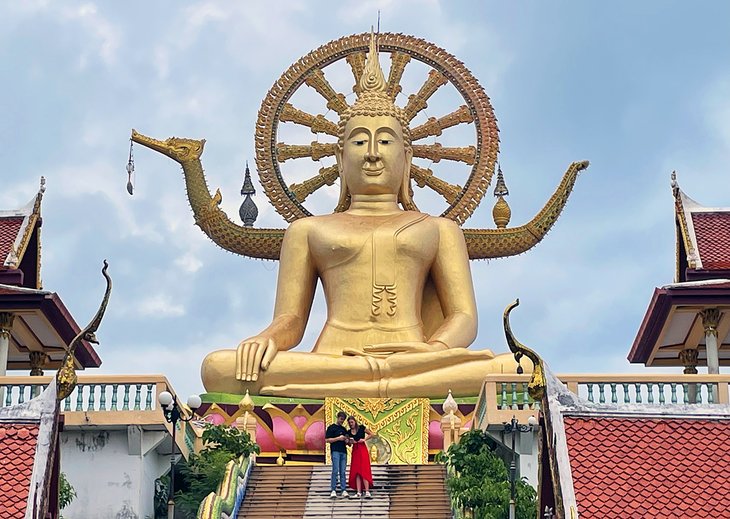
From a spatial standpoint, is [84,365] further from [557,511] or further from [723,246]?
[557,511]

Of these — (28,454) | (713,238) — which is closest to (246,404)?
(713,238)

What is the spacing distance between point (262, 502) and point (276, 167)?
936cm

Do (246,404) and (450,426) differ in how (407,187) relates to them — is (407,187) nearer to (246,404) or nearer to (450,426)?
(246,404)

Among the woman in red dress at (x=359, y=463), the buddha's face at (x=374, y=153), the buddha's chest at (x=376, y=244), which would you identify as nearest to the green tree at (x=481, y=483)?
the woman in red dress at (x=359, y=463)

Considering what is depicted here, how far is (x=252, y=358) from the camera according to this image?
25750 mm

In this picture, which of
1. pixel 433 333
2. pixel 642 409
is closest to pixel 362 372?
pixel 433 333

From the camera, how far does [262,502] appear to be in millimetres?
21125

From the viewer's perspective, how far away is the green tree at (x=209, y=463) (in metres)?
20.9

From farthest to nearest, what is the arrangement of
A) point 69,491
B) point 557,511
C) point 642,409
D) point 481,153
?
point 481,153
point 69,491
point 642,409
point 557,511

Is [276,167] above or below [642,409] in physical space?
above

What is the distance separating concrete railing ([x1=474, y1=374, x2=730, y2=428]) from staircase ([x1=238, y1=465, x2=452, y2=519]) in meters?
1.06

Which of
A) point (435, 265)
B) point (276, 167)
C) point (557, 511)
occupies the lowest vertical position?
point (557, 511)

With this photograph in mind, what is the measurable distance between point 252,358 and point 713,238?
23.3ft

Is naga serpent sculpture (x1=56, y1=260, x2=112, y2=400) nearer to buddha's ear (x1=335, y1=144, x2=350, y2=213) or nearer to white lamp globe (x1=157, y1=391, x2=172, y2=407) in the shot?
white lamp globe (x1=157, y1=391, x2=172, y2=407)
